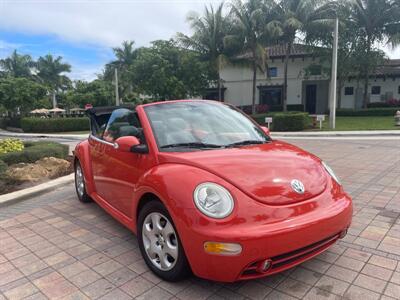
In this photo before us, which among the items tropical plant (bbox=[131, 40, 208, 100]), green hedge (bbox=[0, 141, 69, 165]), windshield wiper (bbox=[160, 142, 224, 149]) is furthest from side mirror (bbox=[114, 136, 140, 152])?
tropical plant (bbox=[131, 40, 208, 100])

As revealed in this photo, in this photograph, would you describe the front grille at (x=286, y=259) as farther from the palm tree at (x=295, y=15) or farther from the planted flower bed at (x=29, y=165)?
the palm tree at (x=295, y=15)

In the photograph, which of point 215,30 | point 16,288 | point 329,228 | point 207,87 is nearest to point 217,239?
point 329,228

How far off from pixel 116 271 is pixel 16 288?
849mm

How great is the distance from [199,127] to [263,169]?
101 centimetres

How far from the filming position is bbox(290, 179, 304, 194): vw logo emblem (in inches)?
107

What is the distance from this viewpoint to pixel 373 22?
27.4m

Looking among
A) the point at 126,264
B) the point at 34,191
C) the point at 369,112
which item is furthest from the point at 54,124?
the point at 126,264

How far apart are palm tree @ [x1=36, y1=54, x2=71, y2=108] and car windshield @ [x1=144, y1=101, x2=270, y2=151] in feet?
180

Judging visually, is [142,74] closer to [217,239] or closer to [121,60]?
[121,60]

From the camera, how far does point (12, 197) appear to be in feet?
18.3

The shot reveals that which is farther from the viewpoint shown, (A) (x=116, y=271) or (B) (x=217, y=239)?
(A) (x=116, y=271)

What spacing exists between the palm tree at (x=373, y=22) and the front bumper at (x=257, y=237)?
2859cm

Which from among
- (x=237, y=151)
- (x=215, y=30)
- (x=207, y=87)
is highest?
(x=215, y=30)

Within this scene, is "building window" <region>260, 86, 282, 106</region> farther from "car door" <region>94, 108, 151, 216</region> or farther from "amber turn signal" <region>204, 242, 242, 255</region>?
"amber turn signal" <region>204, 242, 242, 255</region>
